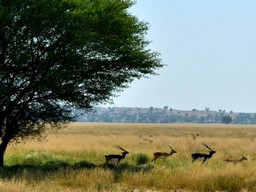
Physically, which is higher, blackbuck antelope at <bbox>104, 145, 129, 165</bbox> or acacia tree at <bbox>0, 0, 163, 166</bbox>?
acacia tree at <bbox>0, 0, 163, 166</bbox>

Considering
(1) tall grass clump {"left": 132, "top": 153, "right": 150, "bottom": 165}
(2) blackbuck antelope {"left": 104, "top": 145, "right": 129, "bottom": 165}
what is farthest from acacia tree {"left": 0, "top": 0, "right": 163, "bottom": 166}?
(1) tall grass clump {"left": 132, "top": 153, "right": 150, "bottom": 165}

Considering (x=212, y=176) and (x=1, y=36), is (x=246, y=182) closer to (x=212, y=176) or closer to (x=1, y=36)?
(x=212, y=176)

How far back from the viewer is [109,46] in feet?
65.6

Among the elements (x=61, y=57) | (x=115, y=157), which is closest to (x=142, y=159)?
(x=115, y=157)

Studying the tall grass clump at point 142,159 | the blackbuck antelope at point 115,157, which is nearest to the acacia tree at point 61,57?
the blackbuck antelope at point 115,157

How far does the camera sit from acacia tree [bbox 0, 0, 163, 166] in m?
18.0

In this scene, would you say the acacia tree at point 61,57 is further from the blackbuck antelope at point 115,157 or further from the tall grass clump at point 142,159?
the tall grass clump at point 142,159

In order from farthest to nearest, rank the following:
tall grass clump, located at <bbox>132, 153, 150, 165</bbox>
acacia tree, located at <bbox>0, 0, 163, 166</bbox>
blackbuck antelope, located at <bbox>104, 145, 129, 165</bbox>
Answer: tall grass clump, located at <bbox>132, 153, 150, 165</bbox>, blackbuck antelope, located at <bbox>104, 145, 129, 165</bbox>, acacia tree, located at <bbox>0, 0, 163, 166</bbox>

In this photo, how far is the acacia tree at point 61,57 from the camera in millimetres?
17984

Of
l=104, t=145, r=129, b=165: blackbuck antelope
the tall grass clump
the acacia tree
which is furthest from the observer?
the tall grass clump

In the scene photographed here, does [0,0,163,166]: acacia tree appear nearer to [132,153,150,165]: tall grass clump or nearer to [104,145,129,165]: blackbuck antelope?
[104,145,129,165]: blackbuck antelope

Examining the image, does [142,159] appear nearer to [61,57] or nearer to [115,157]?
[115,157]

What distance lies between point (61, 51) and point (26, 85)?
236cm

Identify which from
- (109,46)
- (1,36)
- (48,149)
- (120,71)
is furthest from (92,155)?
(1,36)
